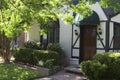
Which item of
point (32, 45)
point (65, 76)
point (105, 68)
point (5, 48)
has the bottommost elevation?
point (65, 76)

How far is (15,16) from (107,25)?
621cm

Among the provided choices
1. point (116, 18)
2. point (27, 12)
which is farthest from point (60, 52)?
point (27, 12)

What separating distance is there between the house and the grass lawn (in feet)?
12.9

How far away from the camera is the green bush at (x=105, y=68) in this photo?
1330 centimetres

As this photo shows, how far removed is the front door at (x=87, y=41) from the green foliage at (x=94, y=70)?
18.0ft

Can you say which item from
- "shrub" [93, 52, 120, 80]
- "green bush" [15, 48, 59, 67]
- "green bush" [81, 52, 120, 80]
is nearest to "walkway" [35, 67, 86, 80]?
"green bush" [15, 48, 59, 67]

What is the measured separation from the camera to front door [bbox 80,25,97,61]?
1927cm

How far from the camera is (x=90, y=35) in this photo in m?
19.5

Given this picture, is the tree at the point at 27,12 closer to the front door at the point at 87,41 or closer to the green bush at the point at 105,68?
the green bush at the point at 105,68

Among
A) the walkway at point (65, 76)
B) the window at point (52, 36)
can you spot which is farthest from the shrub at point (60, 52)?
the walkway at point (65, 76)

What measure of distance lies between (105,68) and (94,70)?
0.51 metres

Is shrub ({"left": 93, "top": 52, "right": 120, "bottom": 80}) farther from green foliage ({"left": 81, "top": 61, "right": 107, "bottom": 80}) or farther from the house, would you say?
the house

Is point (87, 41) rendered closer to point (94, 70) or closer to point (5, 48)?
point (5, 48)

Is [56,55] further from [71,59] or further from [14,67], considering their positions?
[14,67]
